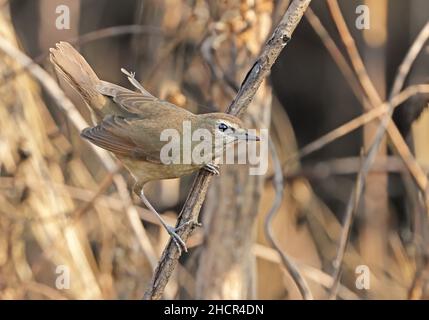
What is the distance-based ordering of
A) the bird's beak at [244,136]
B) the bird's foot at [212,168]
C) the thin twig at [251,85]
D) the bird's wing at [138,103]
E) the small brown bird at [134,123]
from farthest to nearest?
the bird's wing at [138,103] → the small brown bird at [134,123] → the bird's beak at [244,136] → the bird's foot at [212,168] → the thin twig at [251,85]

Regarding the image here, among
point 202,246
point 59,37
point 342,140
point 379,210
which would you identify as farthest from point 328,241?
point 59,37

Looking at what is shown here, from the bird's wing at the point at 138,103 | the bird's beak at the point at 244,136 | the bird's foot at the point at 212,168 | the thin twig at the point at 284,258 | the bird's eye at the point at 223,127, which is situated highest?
the bird's wing at the point at 138,103

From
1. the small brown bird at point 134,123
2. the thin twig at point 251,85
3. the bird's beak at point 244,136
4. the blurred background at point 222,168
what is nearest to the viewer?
the thin twig at point 251,85

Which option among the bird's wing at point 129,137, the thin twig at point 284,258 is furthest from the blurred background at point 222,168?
the bird's wing at point 129,137

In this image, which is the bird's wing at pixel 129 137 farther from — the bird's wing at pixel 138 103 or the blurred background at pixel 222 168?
the blurred background at pixel 222 168

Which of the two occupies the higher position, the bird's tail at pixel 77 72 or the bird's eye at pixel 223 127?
the bird's tail at pixel 77 72

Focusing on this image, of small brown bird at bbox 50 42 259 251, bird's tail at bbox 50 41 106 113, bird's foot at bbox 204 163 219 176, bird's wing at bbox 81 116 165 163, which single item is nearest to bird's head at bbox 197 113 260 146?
small brown bird at bbox 50 42 259 251

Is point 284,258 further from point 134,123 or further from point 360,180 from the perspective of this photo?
point 134,123
